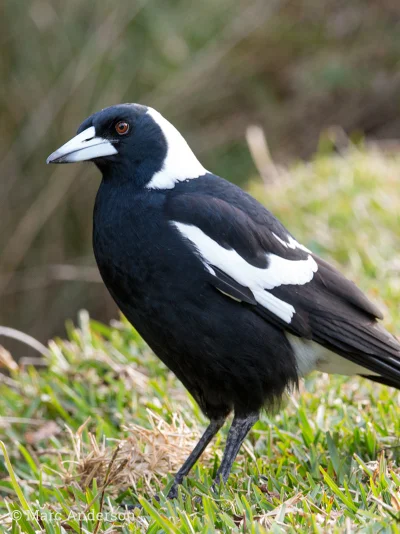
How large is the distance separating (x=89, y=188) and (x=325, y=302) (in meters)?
4.98

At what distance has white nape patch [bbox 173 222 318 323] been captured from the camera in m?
2.29

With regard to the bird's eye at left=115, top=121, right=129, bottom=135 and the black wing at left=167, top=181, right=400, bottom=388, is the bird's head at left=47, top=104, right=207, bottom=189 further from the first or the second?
the black wing at left=167, top=181, right=400, bottom=388

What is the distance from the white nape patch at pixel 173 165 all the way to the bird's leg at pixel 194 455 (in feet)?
2.45

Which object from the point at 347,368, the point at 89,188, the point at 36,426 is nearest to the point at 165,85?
the point at 89,188

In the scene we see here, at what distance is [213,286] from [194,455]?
1.76 feet

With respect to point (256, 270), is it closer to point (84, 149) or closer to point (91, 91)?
point (84, 149)

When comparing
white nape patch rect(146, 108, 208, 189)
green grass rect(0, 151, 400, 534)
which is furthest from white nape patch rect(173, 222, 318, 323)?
green grass rect(0, 151, 400, 534)

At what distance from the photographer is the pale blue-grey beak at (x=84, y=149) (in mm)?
2430

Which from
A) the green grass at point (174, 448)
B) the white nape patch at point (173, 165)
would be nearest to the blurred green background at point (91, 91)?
the green grass at point (174, 448)

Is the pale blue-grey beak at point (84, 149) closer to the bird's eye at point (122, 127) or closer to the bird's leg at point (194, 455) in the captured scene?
the bird's eye at point (122, 127)

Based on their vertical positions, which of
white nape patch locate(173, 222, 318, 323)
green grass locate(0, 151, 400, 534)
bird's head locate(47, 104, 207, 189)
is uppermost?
bird's head locate(47, 104, 207, 189)

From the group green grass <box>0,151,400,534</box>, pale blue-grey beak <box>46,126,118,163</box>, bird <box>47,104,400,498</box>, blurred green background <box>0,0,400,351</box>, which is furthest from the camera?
blurred green background <box>0,0,400,351</box>

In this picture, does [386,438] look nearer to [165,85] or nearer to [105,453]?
[105,453]

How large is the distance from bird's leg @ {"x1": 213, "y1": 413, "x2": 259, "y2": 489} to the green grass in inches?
1.7
